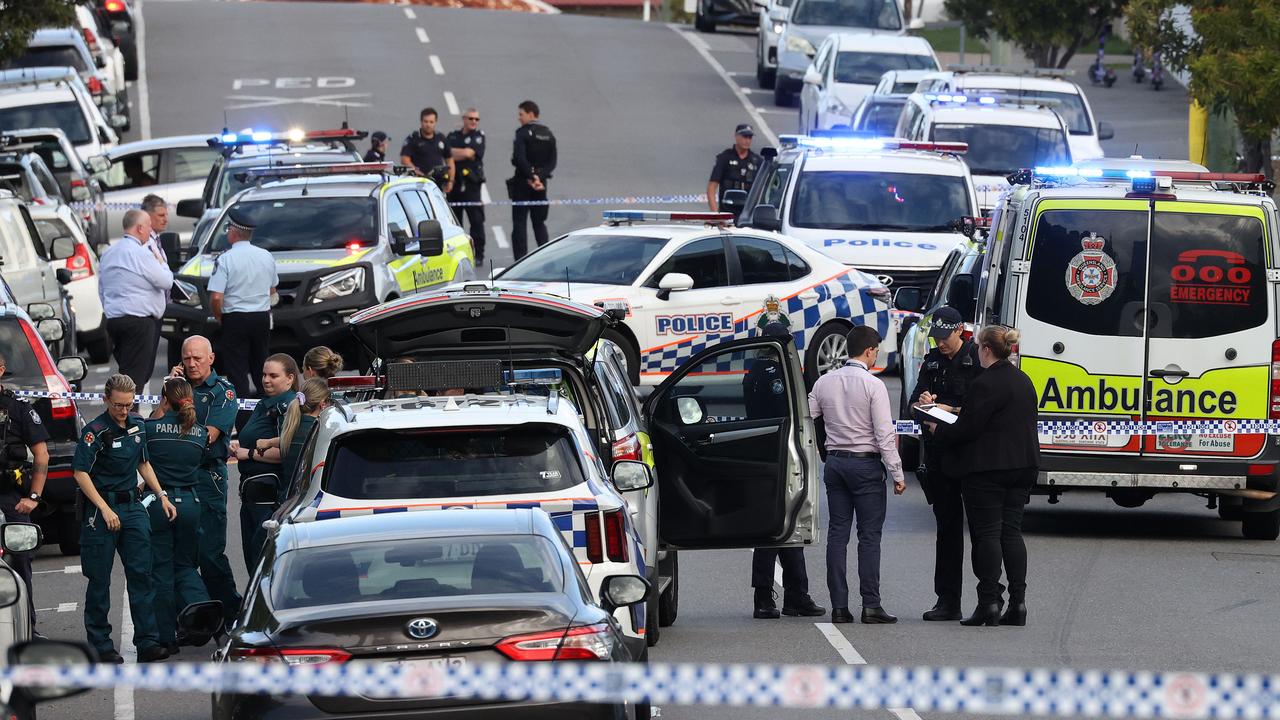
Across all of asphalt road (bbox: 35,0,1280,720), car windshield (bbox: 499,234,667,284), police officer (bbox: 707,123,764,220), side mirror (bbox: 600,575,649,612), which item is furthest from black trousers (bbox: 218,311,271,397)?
side mirror (bbox: 600,575,649,612)

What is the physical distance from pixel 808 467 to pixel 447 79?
32.1 meters

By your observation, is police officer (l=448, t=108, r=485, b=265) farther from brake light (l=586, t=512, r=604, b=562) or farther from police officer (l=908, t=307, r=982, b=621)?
brake light (l=586, t=512, r=604, b=562)

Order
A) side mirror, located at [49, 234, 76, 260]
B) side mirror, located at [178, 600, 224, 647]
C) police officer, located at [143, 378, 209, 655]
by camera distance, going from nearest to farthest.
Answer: side mirror, located at [178, 600, 224, 647] < police officer, located at [143, 378, 209, 655] < side mirror, located at [49, 234, 76, 260]

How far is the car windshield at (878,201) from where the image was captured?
848 inches

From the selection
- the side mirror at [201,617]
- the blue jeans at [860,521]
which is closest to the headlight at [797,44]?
the blue jeans at [860,521]

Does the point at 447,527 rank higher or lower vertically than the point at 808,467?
higher

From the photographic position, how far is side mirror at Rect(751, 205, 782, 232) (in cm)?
2070

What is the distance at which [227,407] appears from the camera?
11.4 meters

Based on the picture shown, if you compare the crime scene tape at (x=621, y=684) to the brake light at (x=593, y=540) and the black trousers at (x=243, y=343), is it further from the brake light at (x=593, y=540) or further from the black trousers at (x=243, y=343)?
the black trousers at (x=243, y=343)

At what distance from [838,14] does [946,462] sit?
28765mm

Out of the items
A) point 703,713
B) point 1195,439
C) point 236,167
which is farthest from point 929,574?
point 236,167

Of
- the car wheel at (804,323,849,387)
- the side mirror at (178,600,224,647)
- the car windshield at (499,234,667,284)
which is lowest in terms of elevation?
the car wheel at (804,323,849,387)

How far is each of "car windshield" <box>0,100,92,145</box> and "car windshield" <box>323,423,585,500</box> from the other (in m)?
21.6

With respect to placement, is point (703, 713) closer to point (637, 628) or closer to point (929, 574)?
point (637, 628)
